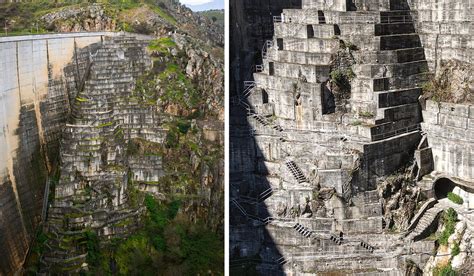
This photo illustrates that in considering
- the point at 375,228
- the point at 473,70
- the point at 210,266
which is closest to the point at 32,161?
the point at 210,266

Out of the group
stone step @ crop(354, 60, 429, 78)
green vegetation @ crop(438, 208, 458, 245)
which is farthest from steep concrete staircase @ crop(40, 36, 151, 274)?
green vegetation @ crop(438, 208, 458, 245)

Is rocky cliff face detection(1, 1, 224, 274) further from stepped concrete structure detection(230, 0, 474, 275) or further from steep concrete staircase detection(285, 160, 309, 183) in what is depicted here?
steep concrete staircase detection(285, 160, 309, 183)

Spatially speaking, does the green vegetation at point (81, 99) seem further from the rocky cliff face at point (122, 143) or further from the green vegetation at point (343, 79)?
the green vegetation at point (343, 79)

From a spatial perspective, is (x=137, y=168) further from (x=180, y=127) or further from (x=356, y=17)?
(x=356, y=17)

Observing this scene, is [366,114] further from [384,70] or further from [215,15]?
[215,15]

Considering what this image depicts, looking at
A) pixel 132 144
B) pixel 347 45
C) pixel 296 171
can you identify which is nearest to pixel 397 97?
pixel 347 45
